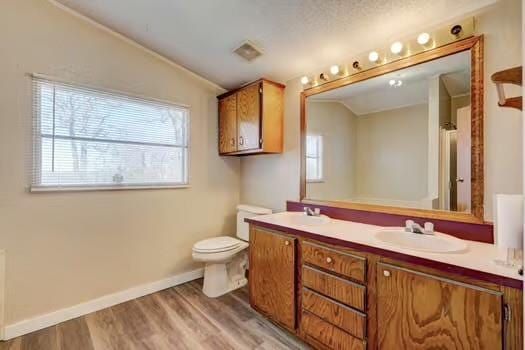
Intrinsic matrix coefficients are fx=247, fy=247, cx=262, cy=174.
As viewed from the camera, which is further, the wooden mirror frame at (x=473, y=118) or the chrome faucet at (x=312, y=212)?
the chrome faucet at (x=312, y=212)

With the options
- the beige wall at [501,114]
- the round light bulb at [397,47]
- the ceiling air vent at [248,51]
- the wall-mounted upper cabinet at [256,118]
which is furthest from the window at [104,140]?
the beige wall at [501,114]

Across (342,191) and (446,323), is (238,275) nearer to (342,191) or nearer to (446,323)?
(342,191)

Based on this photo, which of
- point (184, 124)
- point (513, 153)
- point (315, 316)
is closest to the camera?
point (513, 153)

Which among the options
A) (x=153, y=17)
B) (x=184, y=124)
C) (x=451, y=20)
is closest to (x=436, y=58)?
(x=451, y=20)

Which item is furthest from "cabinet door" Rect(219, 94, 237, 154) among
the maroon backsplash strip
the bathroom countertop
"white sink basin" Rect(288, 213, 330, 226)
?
the bathroom countertop

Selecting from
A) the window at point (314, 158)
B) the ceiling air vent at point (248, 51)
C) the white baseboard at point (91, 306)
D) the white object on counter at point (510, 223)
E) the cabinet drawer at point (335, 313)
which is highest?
the ceiling air vent at point (248, 51)

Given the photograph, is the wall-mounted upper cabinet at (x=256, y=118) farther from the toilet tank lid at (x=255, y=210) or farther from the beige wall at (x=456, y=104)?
the beige wall at (x=456, y=104)

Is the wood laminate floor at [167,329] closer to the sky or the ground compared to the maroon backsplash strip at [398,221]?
closer to the ground

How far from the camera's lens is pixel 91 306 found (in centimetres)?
215

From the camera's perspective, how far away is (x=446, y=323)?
1.10 m

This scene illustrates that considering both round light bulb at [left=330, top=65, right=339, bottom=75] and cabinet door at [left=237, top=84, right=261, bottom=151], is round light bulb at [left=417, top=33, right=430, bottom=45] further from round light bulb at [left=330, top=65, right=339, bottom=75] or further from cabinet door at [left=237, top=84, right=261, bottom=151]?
cabinet door at [left=237, top=84, right=261, bottom=151]

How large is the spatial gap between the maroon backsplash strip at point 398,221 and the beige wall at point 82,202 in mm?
1282

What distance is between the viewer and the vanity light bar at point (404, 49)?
4.83 feet

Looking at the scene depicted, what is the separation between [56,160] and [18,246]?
27.2 inches
